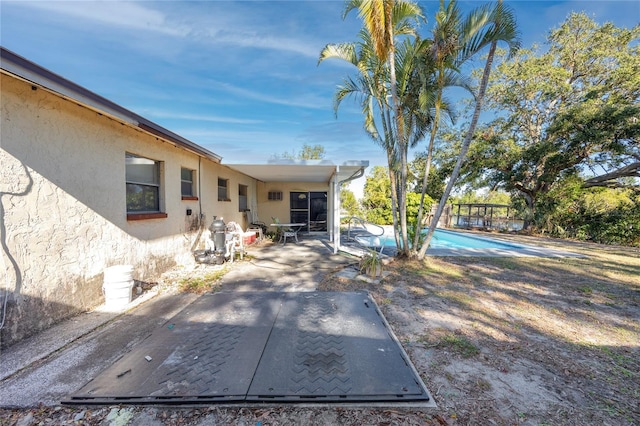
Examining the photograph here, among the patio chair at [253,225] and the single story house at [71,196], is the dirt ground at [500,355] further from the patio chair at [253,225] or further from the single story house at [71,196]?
the patio chair at [253,225]

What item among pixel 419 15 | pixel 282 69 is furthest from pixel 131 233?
pixel 282 69

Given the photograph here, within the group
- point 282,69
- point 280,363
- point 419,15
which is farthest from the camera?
point 282,69

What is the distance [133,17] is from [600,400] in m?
9.40

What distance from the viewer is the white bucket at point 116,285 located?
3.66 meters

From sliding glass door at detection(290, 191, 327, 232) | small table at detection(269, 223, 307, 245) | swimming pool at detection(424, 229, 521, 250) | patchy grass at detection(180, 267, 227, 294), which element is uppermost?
sliding glass door at detection(290, 191, 327, 232)

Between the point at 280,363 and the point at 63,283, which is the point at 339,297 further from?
the point at 63,283

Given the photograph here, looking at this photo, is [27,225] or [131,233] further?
[131,233]

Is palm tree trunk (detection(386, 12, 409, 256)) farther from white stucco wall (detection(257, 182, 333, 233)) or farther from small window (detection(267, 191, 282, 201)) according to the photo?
small window (detection(267, 191, 282, 201))

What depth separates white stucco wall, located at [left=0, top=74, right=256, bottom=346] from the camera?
265 cm

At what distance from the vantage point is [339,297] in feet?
13.7

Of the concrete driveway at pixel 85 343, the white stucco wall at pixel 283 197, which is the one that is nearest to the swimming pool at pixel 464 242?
the white stucco wall at pixel 283 197

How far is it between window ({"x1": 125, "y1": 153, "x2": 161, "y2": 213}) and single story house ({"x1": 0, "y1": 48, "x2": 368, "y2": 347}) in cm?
2

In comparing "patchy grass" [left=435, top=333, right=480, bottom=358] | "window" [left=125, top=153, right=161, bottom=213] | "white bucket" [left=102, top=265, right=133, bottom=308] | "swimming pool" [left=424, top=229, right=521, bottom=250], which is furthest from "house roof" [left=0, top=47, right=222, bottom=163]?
"swimming pool" [left=424, top=229, right=521, bottom=250]

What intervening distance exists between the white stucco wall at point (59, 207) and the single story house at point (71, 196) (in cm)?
1
